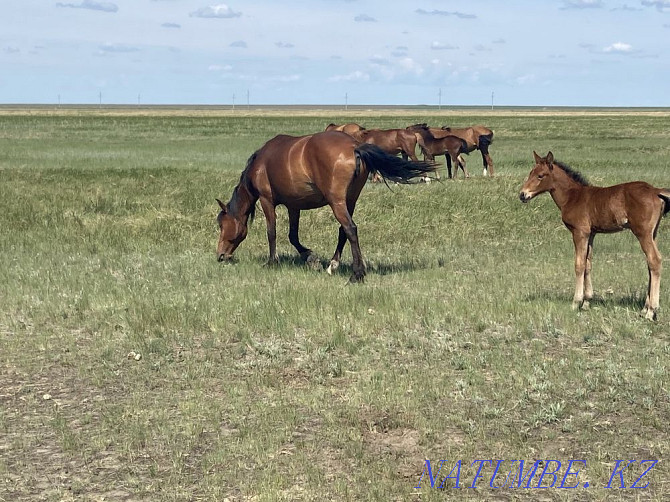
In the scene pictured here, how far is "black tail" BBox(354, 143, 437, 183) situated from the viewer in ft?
40.5

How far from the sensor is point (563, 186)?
10602 mm

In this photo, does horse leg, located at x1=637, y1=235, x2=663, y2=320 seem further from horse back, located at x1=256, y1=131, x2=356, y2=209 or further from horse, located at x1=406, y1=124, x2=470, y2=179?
horse, located at x1=406, y1=124, x2=470, y2=179

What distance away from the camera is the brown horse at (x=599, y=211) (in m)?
9.52

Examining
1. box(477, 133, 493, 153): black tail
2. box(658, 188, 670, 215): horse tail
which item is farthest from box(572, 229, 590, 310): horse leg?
box(477, 133, 493, 153): black tail

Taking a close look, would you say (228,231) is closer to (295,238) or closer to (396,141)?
(295,238)

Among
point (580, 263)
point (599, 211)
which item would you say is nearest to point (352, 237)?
point (580, 263)

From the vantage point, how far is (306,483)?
18.1 feet

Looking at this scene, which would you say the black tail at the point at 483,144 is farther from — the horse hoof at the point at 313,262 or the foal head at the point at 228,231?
the foal head at the point at 228,231

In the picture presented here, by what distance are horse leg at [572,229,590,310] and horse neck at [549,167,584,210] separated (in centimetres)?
53

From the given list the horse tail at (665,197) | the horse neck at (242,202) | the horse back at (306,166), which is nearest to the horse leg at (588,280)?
the horse tail at (665,197)

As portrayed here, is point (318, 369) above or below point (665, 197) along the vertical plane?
below

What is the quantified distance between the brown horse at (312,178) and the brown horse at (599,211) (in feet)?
8.15

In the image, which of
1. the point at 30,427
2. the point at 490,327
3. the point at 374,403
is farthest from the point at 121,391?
the point at 490,327

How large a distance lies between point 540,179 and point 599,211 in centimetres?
105
